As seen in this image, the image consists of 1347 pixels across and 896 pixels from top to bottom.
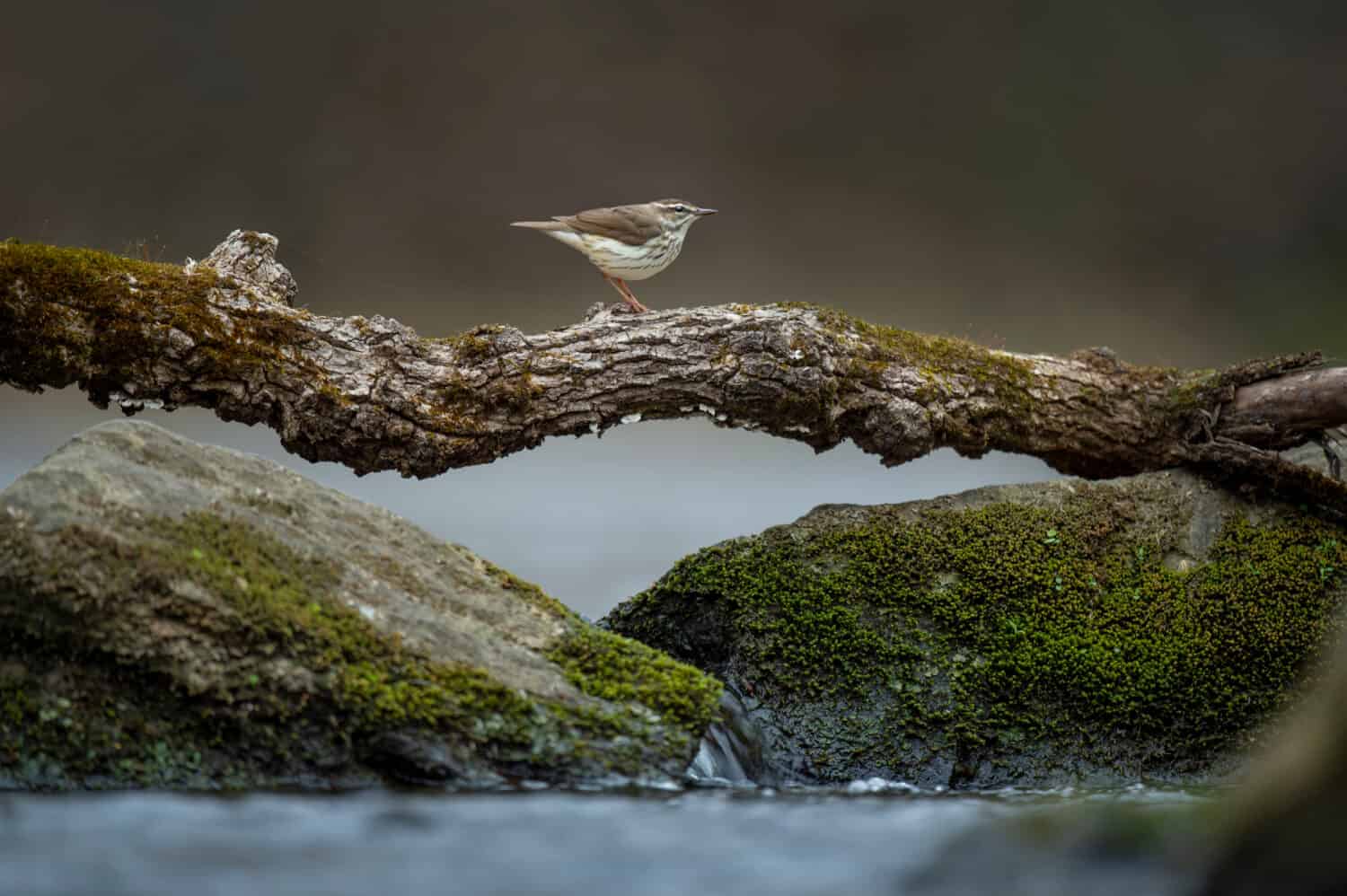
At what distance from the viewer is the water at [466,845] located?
7.47ft

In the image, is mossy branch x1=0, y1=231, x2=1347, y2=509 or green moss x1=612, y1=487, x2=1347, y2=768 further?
green moss x1=612, y1=487, x2=1347, y2=768

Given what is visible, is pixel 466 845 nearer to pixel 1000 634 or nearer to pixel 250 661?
pixel 250 661

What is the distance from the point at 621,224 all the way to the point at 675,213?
38 cm

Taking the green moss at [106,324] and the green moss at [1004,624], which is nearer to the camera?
the green moss at [106,324]

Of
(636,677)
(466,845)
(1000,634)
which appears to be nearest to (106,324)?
(636,677)

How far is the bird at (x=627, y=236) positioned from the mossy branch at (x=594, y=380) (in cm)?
109

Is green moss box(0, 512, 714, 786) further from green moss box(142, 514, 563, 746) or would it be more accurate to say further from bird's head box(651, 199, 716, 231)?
bird's head box(651, 199, 716, 231)

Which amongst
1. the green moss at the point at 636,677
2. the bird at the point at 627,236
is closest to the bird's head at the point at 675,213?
the bird at the point at 627,236

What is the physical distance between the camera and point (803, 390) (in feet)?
14.4

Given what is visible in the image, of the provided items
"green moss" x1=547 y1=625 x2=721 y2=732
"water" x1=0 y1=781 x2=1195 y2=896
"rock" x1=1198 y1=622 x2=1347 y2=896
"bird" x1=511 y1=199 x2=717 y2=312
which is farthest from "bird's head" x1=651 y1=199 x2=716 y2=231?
"rock" x1=1198 y1=622 x2=1347 y2=896

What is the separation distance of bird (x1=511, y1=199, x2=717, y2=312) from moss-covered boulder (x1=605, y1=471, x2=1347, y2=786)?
6.20 ft

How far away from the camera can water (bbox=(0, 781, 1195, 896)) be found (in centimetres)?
228

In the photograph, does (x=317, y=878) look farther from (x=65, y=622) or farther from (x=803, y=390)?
(x=803, y=390)

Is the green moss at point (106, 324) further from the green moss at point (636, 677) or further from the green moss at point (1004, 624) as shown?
the green moss at point (1004, 624)
